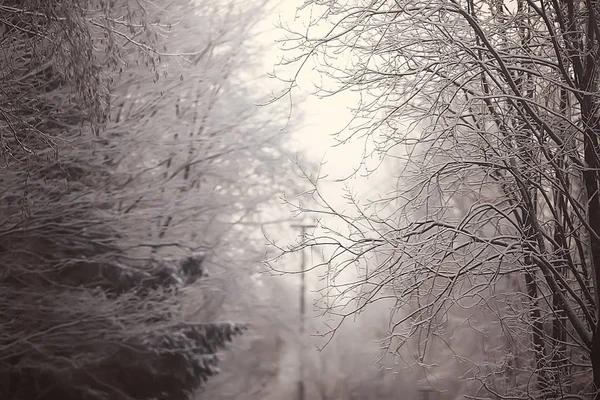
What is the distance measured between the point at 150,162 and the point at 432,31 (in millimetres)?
3750

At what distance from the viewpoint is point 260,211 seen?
6539 millimetres

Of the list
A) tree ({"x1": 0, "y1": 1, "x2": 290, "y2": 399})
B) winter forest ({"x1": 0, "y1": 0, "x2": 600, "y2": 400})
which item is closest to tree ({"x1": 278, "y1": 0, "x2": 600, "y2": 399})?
winter forest ({"x1": 0, "y1": 0, "x2": 600, "y2": 400})

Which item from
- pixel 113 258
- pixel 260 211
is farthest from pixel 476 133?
pixel 260 211

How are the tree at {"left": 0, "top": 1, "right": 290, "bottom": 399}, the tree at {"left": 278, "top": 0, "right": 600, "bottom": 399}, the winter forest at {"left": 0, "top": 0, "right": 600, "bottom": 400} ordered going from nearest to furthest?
1. the tree at {"left": 278, "top": 0, "right": 600, "bottom": 399}
2. the winter forest at {"left": 0, "top": 0, "right": 600, "bottom": 400}
3. the tree at {"left": 0, "top": 1, "right": 290, "bottom": 399}

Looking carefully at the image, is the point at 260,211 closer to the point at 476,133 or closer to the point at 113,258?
the point at 113,258

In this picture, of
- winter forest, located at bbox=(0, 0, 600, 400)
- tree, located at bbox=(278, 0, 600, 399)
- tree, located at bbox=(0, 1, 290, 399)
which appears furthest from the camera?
tree, located at bbox=(0, 1, 290, 399)

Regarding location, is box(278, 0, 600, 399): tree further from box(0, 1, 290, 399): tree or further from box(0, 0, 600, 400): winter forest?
box(0, 1, 290, 399): tree

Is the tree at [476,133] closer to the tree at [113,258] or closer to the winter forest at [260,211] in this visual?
the winter forest at [260,211]

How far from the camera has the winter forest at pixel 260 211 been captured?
3109mm

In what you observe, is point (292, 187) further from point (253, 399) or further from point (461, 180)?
point (461, 180)

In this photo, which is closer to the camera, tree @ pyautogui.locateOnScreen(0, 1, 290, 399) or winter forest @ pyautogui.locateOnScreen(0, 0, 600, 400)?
winter forest @ pyautogui.locateOnScreen(0, 0, 600, 400)

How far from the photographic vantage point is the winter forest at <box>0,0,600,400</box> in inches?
122

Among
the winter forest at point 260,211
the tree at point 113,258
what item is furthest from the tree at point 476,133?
the tree at point 113,258

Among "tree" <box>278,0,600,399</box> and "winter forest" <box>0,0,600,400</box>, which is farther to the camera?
"winter forest" <box>0,0,600,400</box>
